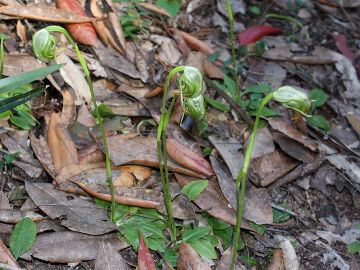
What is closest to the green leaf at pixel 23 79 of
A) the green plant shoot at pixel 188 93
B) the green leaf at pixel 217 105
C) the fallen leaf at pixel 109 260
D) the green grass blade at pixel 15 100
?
the green grass blade at pixel 15 100

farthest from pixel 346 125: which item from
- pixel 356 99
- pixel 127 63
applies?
pixel 127 63

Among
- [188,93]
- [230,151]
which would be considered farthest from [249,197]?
[188,93]

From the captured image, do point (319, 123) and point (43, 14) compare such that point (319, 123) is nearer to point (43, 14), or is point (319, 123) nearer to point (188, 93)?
point (188, 93)

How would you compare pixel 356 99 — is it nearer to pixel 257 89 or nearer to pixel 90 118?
pixel 257 89

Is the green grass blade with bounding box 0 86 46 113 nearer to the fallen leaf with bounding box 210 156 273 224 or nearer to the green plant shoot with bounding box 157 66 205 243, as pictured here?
the green plant shoot with bounding box 157 66 205 243

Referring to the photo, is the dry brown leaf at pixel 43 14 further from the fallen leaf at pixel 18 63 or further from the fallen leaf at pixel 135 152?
the fallen leaf at pixel 135 152
